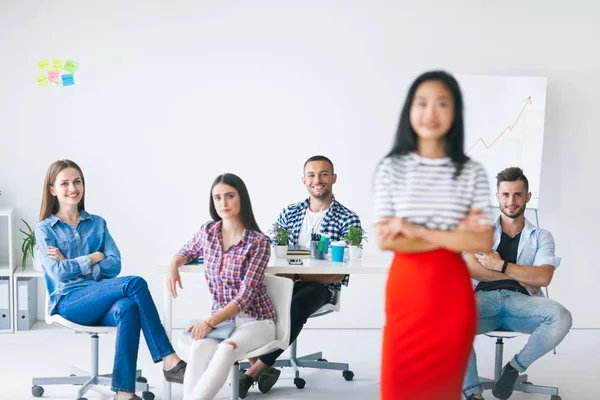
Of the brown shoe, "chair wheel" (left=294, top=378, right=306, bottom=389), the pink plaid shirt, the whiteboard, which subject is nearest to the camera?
the pink plaid shirt

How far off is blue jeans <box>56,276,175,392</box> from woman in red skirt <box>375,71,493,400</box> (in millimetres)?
1547

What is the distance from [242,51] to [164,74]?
551mm

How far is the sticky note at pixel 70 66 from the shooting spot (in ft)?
16.6

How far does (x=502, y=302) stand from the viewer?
3471mm

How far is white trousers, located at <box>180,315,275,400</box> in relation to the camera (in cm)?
286

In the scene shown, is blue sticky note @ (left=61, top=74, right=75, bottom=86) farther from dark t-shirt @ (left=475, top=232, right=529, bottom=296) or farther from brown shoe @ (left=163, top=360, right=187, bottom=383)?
dark t-shirt @ (left=475, top=232, right=529, bottom=296)

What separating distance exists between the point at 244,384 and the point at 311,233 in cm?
81

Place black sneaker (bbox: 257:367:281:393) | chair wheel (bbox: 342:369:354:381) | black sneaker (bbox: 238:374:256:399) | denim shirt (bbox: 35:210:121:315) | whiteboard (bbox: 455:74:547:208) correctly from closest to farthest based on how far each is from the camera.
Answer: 1. denim shirt (bbox: 35:210:121:315)
2. black sneaker (bbox: 238:374:256:399)
3. black sneaker (bbox: 257:367:281:393)
4. chair wheel (bbox: 342:369:354:381)
5. whiteboard (bbox: 455:74:547:208)

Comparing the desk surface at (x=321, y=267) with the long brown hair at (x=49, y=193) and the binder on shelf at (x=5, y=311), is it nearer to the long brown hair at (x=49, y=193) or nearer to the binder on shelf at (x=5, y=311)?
the long brown hair at (x=49, y=193)

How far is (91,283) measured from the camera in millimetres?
3439

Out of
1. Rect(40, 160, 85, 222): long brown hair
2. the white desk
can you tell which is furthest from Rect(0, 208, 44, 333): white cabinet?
the white desk

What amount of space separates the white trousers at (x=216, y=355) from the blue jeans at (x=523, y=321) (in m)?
1.00

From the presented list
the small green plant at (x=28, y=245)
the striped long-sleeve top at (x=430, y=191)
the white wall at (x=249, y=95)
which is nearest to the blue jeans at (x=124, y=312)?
the striped long-sleeve top at (x=430, y=191)

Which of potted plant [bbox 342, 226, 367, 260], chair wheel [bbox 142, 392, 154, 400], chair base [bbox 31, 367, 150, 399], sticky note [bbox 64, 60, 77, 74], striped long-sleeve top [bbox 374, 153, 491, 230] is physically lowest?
chair wheel [bbox 142, 392, 154, 400]
